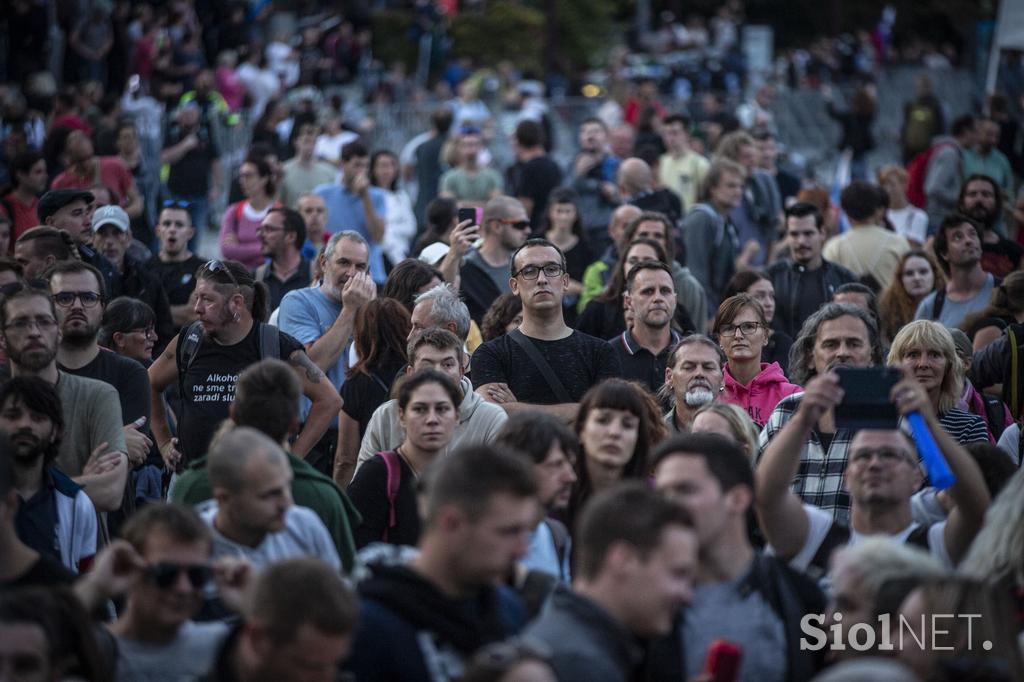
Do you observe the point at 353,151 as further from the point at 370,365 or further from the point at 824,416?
the point at 824,416

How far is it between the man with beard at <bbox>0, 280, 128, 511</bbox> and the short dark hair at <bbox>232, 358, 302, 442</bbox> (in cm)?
89

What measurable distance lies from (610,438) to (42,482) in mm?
2239

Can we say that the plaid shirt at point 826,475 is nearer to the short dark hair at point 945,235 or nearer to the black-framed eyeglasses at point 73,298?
the black-framed eyeglasses at point 73,298

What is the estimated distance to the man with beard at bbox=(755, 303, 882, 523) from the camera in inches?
268

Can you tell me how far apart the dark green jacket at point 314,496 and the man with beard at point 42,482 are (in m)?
0.42

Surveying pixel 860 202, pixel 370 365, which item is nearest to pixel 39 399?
pixel 370 365

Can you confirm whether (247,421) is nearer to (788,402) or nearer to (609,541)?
(609,541)

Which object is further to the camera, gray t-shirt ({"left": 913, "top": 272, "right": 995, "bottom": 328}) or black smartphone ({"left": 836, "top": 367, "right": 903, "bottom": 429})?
gray t-shirt ({"left": 913, "top": 272, "right": 995, "bottom": 328})

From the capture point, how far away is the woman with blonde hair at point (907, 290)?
10797 mm

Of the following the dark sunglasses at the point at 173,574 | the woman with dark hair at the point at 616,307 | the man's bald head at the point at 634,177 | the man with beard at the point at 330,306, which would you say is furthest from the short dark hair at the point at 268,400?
the man's bald head at the point at 634,177

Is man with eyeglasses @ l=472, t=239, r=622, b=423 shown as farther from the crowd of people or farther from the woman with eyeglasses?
the woman with eyeglasses

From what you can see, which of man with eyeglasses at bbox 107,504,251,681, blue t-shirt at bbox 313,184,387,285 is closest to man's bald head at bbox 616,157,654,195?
blue t-shirt at bbox 313,184,387,285

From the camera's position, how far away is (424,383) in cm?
664

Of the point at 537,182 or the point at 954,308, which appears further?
the point at 537,182
